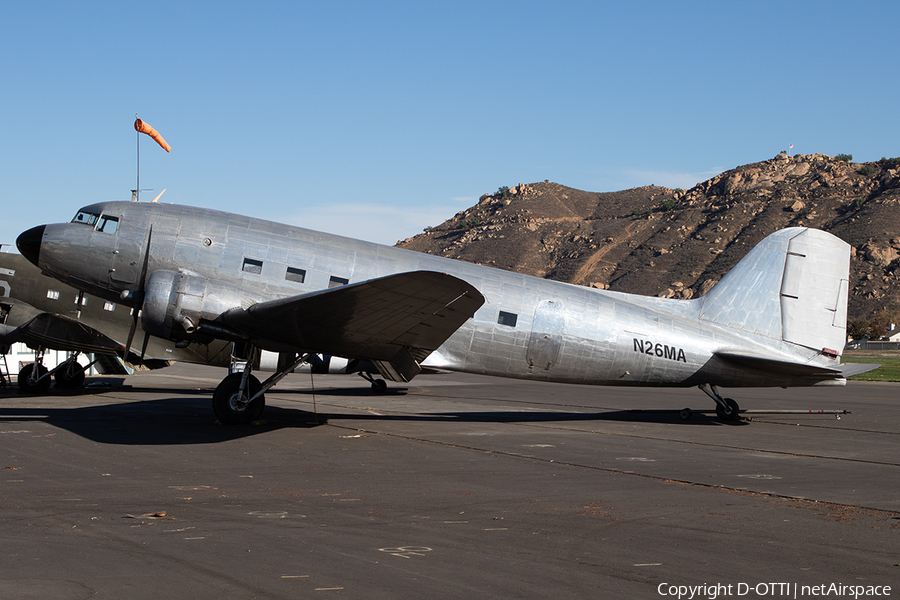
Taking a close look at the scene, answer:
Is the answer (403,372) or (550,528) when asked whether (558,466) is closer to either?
(550,528)

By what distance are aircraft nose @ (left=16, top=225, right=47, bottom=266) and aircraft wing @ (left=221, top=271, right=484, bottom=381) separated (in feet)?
14.2

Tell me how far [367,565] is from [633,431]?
33.2 feet

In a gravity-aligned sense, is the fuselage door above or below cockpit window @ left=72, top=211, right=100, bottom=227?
below

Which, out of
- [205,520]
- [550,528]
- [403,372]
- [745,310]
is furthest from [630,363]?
[205,520]

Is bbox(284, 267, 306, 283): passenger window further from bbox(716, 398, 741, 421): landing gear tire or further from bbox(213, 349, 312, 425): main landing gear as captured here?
bbox(716, 398, 741, 421): landing gear tire

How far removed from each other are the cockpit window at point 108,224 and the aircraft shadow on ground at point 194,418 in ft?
12.0

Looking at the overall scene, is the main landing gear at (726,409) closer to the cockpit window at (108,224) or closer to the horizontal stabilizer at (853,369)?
the horizontal stabilizer at (853,369)

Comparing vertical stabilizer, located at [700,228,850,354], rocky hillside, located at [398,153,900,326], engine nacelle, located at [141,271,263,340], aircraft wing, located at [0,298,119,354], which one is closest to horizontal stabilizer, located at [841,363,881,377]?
vertical stabilizer, located at [700,228,850,354]

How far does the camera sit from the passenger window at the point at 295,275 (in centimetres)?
1302

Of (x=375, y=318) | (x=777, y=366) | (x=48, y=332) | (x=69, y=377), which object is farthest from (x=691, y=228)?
(x=375, y=318)

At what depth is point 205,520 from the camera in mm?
5980

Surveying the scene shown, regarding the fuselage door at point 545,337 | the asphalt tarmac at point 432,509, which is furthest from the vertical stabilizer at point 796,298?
the fuselage door at point 545,337

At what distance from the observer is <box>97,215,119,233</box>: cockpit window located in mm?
13117

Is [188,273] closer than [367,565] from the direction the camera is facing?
No
